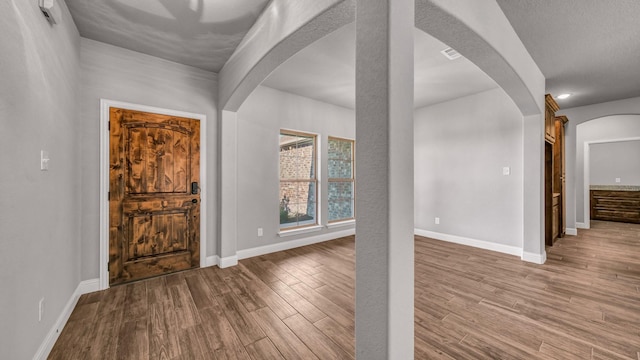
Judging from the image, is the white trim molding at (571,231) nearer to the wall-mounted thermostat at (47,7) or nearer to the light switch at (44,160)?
the light switch at (44,160)

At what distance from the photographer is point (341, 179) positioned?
16.3ft

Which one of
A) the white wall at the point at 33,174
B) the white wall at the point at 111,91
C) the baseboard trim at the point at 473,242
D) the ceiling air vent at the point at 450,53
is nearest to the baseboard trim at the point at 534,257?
the baseboard trim at the point at 473,242

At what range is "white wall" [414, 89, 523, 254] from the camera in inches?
150

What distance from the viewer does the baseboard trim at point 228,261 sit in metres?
3.21

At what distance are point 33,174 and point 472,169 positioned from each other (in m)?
5.24

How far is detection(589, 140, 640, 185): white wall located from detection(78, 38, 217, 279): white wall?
1022 centimetres

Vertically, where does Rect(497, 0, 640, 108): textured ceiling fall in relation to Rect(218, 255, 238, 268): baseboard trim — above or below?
above

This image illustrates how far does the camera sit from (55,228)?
1.88m

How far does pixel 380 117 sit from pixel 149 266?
315 centimetres

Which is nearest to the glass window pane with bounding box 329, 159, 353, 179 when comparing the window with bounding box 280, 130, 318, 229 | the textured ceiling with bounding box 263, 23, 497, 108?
the window with bounding box 280, 130, 318, 229

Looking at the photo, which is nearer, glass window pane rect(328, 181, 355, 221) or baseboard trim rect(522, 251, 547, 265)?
baseboard trim rect(522, 251, 547, 265)

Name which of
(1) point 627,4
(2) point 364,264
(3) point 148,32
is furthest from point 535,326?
(3) point 148,32

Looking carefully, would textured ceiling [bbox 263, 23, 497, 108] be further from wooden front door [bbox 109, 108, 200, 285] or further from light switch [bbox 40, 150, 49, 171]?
light switch [bbox 40, 150, 49, 171]

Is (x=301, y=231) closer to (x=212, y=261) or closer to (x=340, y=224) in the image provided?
(x=340, y=224)
